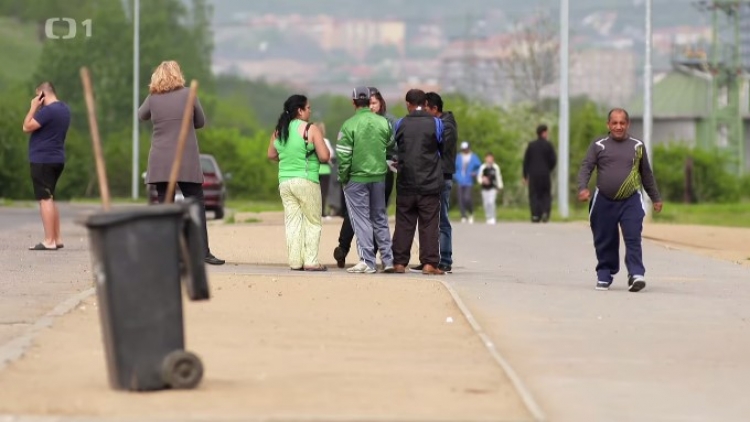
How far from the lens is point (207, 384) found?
10797mm

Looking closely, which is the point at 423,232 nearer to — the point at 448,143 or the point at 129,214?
the point at 448,143

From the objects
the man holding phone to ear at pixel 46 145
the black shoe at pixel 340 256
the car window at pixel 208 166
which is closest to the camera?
the black shoe at pixel 340 256

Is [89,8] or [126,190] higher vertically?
[89,8]

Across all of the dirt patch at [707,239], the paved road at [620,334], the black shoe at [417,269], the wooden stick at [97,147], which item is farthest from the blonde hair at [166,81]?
the wooden stick at [97,147]

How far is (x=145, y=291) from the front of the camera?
34.8 feet

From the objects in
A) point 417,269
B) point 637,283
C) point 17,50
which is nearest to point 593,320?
point 637,283

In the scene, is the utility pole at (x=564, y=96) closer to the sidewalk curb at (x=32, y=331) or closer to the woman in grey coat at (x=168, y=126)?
the woman in grey coat at (x=168, y=126)

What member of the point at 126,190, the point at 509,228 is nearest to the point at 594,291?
the point at 509,228

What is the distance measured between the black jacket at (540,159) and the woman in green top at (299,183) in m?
18.0

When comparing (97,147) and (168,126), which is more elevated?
(97,147)

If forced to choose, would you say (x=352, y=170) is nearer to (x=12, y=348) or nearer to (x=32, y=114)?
(x=32, y=114)

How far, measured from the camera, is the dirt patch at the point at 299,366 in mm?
9984

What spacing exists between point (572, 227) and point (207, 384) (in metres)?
23.3

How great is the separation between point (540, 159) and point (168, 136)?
Answer: 18.9 m
